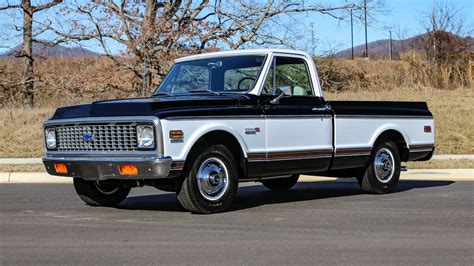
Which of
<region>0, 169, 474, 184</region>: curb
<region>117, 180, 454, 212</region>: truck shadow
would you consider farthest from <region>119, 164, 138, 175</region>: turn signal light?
<region>0, 169, 474, 184</region>: curb

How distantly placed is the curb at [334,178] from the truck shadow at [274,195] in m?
0.38

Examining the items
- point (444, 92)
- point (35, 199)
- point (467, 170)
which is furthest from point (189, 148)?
point (444, 92)

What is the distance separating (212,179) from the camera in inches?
354

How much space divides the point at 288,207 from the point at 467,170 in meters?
6.33

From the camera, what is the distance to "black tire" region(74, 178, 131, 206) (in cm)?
1005

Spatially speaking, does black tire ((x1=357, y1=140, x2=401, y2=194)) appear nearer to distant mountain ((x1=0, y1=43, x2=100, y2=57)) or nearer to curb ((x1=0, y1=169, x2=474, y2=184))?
curb ((x1=0, y1=169, x2=474, y2=184))

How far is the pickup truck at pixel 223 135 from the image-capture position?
862 cm

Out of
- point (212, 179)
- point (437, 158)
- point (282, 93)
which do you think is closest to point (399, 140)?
point (282, 93)

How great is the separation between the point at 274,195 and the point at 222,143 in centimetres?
269

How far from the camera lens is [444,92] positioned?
95.9 feet

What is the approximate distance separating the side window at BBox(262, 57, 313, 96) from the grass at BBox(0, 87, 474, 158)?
10760mm

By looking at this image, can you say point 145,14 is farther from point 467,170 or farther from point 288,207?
point 288,207

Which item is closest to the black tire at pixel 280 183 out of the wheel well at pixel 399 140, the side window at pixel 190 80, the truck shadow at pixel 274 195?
the truck shadow at pixel 274 195

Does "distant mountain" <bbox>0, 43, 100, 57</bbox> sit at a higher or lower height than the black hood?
higher
